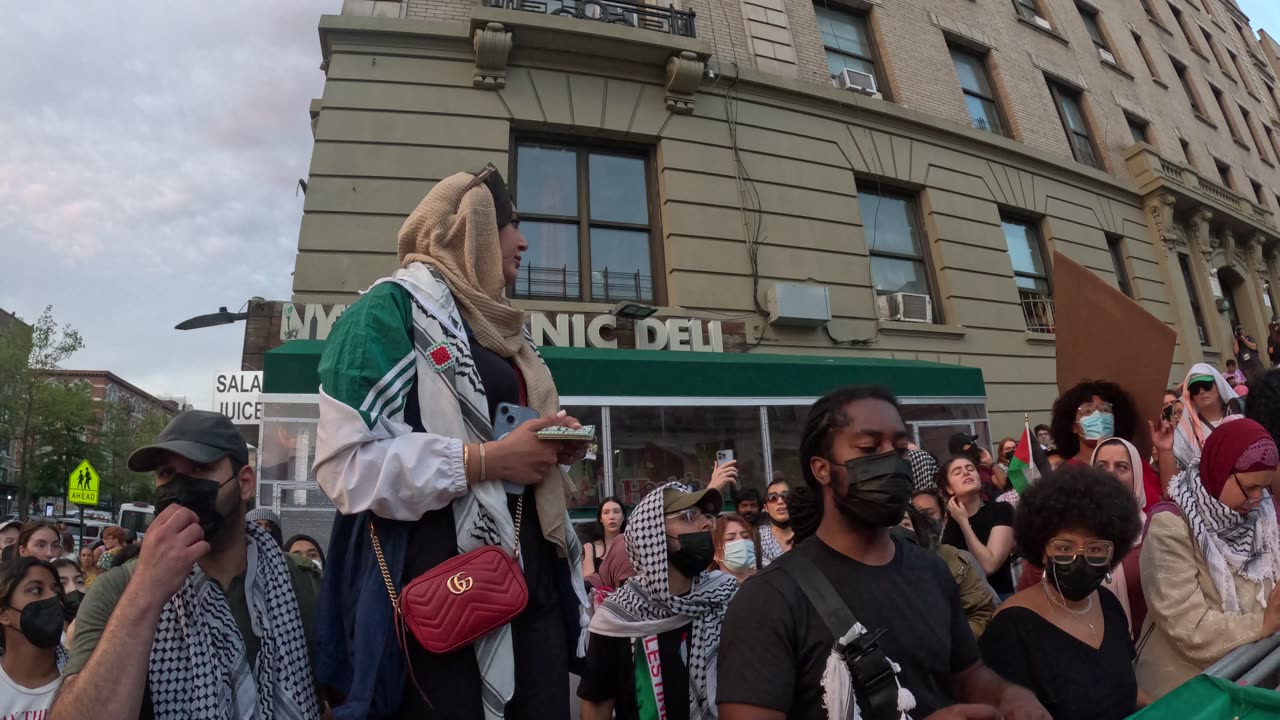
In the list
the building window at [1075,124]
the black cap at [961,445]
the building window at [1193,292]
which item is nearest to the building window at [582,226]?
the black cap at [961,445]

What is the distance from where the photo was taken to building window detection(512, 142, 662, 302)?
→ 9.55 m

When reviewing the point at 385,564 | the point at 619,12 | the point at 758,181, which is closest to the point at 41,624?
the point at 385,564

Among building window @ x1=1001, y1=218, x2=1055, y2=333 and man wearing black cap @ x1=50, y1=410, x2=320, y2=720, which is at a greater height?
building window @ x1=1001, y1=218, x2=1055, y2=333

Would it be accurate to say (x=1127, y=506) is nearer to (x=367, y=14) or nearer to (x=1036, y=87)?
(x=367, y=14)

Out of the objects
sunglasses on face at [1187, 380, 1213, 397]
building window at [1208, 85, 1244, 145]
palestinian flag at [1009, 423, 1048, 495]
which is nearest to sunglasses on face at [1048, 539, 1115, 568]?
sunglasses on face at [1187, 380, 1213, 397]

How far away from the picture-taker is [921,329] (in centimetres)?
1092

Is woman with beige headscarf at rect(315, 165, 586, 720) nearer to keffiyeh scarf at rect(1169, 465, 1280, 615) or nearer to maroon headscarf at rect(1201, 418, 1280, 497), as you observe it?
keffiyeh scarf at rect(1169, 465, 1280, 615)

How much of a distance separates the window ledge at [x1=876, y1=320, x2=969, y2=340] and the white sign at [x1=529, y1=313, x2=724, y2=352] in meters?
3.02

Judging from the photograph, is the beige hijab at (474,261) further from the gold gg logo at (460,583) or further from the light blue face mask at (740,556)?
the light blue face mask at (740,556)

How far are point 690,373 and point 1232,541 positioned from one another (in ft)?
18.3

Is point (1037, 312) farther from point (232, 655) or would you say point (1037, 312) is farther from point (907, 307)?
point (232, 655)

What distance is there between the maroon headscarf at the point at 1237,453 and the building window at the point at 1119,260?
13.7 meters

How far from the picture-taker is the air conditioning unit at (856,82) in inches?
464

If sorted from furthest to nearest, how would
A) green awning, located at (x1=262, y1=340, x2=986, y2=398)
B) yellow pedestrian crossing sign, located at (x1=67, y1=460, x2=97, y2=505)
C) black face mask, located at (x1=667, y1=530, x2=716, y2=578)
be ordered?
yellow pedestrian crossing sign, located at (x1=67, y1=460, x2=97, y2=505)
green awning, located at (x1=262, y1=340, x2=986, y2=398)
black face mask, located at (x1=667, y1=530, x2=716, y2=578)
